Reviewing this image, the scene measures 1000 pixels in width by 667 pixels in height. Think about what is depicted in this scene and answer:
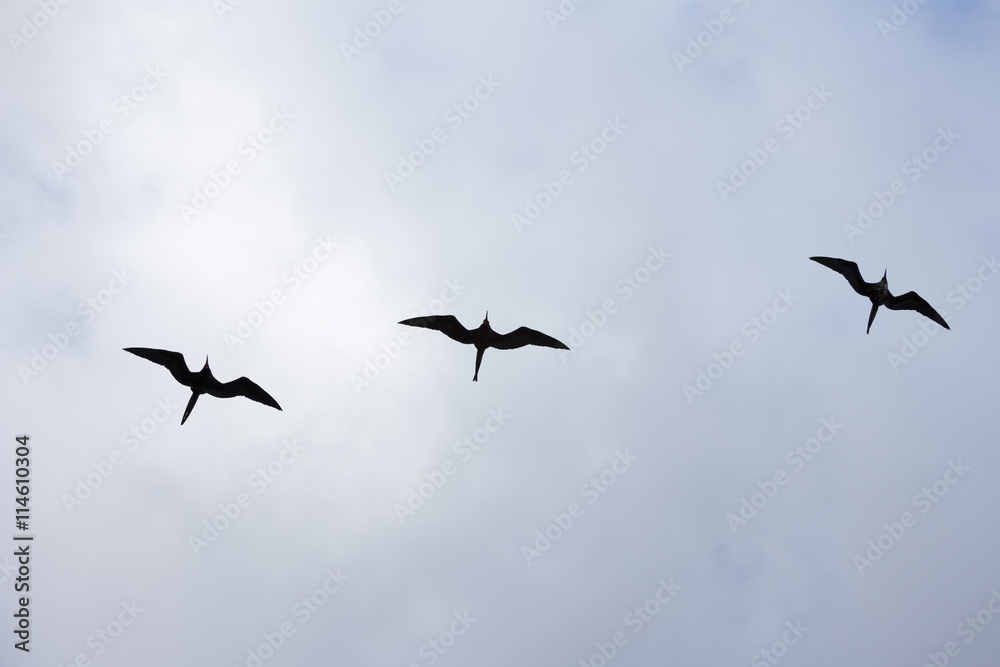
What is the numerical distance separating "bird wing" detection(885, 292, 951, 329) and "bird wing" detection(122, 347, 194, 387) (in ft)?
134

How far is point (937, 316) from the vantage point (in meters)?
50.9

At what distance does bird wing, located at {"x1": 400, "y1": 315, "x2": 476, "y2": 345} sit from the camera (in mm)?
A: 47719

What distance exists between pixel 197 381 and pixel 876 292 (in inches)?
1545

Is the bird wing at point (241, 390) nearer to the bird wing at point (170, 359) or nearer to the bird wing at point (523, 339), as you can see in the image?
the bird wing at point (170, 359)

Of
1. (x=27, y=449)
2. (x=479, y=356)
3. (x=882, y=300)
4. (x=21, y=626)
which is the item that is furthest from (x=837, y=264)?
(x=21, y=626)

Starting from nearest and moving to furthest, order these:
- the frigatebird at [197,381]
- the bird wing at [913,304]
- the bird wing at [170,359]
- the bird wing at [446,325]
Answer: the bird wing at [170,359] < the frigatebird at [197,381] < the bird wing at [446,325] < the bird wing at [913,304]

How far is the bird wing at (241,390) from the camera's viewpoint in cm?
4650

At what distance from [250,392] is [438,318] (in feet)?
37.1

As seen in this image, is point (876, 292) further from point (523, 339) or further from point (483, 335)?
point (483, 335)

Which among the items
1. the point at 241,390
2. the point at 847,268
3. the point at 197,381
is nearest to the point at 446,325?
the point at 241,390

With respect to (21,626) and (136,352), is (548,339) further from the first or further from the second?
(21,626)

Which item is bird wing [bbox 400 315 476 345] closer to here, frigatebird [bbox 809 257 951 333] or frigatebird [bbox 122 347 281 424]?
frigatebird [bbox 122 347 281 424]

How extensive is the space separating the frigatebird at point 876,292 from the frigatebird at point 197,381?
32908 mm

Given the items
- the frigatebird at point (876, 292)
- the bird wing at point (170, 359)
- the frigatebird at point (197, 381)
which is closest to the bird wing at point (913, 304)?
the frigatebird at point (876, 292)
